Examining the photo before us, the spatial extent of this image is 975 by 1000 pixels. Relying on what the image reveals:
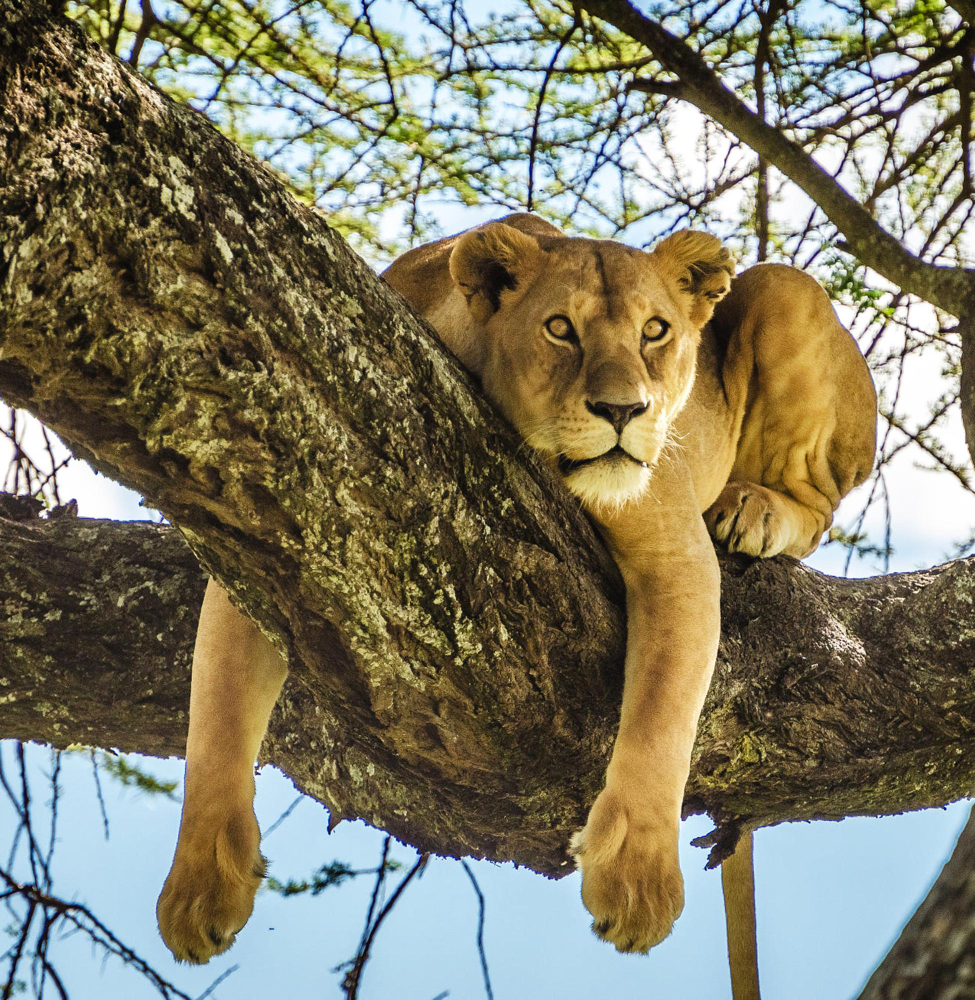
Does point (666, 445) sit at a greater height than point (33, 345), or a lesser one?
greater

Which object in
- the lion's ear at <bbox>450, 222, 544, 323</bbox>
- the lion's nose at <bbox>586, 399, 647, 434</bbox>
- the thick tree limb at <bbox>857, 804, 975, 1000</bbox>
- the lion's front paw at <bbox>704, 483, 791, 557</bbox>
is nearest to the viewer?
the thick tree limb at <bbox>857, 804, 975, 1000</bbox>

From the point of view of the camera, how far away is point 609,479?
293 cm

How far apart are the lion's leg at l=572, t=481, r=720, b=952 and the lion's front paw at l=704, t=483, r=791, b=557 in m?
0.64

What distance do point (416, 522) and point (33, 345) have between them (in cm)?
87

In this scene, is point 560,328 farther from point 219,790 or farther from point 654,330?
point 219,790

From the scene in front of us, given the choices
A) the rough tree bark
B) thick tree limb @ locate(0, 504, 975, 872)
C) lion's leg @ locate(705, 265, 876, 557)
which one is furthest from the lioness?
lion's leg @ locate(705, 265, 876, 557)

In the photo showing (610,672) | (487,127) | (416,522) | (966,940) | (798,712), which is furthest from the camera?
(487,127)

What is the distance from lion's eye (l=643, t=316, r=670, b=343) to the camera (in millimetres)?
3180

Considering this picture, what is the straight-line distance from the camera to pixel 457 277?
10.6 feet

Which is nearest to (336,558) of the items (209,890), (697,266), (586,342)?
(209,890)

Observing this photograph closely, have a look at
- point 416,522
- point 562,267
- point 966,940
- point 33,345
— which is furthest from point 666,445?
point 966,940

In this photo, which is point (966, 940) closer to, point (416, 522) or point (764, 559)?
point (416, 522)

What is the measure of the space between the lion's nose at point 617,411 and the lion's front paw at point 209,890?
140 cm

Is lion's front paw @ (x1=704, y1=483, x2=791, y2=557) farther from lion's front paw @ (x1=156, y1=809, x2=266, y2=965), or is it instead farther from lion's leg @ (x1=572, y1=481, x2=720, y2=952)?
lion's front paw @ (x1=156, y1=809, x2=266, y2=965)
